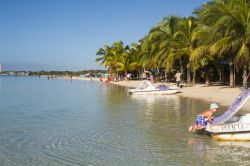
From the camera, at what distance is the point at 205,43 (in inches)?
1195

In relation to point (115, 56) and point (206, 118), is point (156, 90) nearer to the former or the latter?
point (206, 118)

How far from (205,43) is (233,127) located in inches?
780

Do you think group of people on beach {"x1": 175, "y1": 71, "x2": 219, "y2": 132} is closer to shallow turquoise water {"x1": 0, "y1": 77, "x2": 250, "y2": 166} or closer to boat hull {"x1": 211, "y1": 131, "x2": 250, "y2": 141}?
shallow turquoise water {"x1": 0, "y1": 77, "x2": 250, "y2": 166}

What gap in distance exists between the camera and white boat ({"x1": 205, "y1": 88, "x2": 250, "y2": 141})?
1118 cm

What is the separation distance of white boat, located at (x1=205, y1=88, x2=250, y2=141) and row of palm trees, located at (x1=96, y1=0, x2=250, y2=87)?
47.6 feet

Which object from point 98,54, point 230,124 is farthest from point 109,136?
point 98,54

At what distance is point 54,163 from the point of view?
361 inches

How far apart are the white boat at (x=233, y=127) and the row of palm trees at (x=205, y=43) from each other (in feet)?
47.6

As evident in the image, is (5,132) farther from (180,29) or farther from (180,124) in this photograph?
(180,29)

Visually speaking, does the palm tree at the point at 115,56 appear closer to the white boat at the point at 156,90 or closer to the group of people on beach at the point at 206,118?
the white boat at the point at 156,90

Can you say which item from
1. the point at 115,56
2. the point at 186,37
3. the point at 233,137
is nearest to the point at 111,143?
the point at 233,137

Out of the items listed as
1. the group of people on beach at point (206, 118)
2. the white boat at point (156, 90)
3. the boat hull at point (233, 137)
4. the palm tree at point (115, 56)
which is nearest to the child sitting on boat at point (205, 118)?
the group of people on beach at point (206, 118)

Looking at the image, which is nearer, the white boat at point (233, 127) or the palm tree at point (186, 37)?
the white boat at point (233, 127)

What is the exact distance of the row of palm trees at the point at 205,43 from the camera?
26.2 metres
